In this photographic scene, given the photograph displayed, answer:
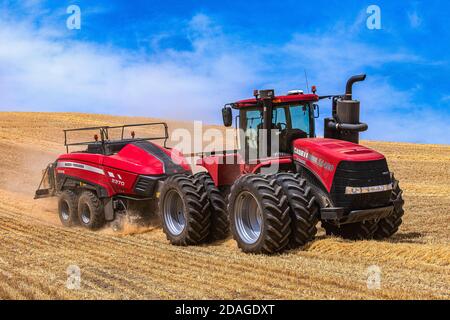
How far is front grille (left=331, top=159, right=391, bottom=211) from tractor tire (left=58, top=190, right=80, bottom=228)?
6942 mm

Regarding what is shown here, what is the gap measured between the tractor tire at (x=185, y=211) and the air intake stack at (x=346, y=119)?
242cm

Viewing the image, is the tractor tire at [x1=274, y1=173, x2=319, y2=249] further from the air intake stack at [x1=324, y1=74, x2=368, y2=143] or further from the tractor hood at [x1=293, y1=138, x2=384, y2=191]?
the air intake stack at [x1=324, y1=74, x2=368, y2=143]

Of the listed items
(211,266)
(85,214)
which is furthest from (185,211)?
(85,214)

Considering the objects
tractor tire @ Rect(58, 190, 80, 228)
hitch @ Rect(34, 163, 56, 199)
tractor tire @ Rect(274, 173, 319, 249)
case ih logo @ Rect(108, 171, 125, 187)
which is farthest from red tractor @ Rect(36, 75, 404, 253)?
hitch @ Rect(34, 163, 56, 199)

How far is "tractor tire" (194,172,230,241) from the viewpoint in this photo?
9.73 meters

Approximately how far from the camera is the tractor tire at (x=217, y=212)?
973 centimetres

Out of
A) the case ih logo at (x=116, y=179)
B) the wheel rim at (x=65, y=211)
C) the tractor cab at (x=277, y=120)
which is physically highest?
the tractor cab at (x=277, y=120)

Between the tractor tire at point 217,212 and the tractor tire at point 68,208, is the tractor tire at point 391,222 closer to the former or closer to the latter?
the tractor tire at point 217,212

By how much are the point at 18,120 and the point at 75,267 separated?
133 ft

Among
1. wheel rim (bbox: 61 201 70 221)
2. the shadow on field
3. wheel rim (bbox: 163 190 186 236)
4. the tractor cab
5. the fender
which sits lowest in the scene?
the shadow on field

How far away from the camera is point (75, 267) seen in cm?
813

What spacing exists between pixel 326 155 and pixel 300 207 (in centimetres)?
92

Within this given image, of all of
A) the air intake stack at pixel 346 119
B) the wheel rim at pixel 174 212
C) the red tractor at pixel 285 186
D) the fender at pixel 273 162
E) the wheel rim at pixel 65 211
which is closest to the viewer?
the red tractor at pixel 285 186

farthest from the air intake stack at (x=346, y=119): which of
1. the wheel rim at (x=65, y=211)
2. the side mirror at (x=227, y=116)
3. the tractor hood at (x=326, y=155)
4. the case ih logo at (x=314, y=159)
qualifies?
the wheel rim at (x=65, y=211)
